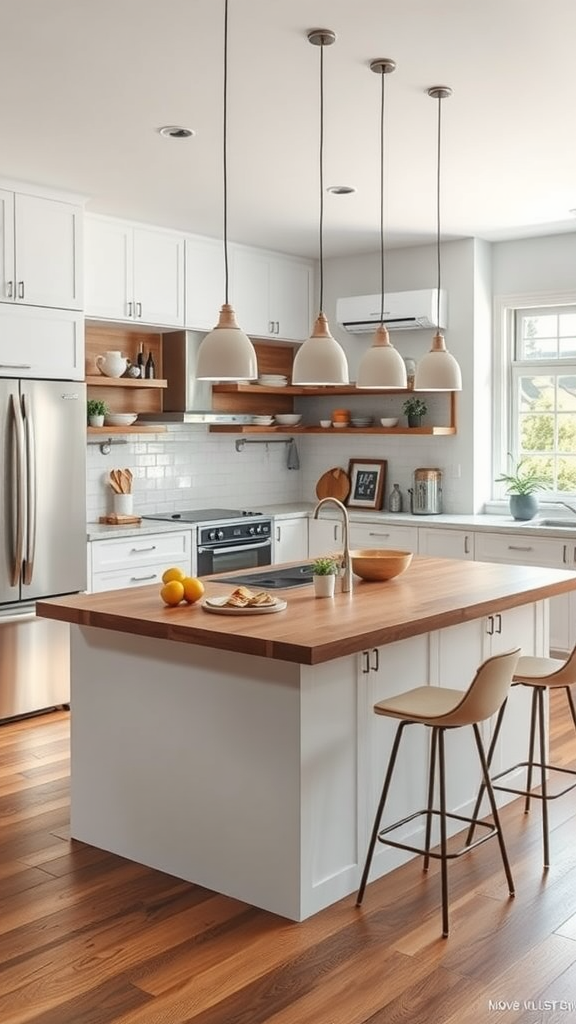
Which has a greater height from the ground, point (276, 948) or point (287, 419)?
point (287, 419)

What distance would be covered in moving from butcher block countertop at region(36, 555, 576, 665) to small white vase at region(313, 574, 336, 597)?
0.03 meters

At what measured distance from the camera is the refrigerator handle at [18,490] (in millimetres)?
5391

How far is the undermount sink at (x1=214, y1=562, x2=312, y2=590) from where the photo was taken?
167 inches

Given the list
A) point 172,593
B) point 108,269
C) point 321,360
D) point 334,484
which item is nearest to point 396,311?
point 334,484

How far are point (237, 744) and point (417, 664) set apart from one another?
796 millimetres

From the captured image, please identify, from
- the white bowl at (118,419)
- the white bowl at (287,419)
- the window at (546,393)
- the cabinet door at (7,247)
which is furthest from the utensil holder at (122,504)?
the window at (546,393)

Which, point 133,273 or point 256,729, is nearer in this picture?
point 256,729

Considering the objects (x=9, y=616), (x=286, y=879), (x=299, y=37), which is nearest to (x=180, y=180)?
(x=299, y=37)

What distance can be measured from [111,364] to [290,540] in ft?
6.14

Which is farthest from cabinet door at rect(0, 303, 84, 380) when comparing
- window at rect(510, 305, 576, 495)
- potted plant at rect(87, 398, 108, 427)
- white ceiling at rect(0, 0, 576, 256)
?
window at rect(510, 305, 576, 495)

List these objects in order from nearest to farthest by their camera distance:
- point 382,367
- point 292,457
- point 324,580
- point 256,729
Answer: point 256,729
point 324,580
point 382,367
point 292,457

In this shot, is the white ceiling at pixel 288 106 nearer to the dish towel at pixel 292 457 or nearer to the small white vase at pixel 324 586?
the small white vase at pixel 324 586

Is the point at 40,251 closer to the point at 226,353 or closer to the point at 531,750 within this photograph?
the point at 226,353

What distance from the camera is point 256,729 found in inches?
132
